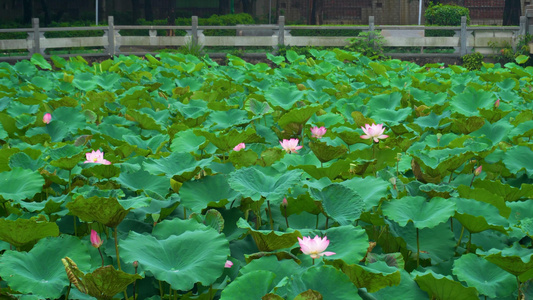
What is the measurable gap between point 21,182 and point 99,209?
0.56m

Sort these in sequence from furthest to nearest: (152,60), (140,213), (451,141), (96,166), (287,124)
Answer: (152,60), (287,124), (451,141), (96,166), (140,213)

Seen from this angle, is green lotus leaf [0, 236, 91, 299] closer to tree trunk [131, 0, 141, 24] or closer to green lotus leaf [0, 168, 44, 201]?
green lotus leaf [0, 168, 44, 201]

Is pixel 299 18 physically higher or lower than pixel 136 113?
higher

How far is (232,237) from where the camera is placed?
1447mm

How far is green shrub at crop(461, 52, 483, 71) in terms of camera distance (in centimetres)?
1545

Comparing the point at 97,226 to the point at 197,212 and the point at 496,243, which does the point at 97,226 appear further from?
the point at 496,243

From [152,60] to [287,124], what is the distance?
14.2ft

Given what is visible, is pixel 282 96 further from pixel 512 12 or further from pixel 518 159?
pixel 512 12

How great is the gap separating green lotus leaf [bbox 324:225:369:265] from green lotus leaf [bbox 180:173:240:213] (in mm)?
307

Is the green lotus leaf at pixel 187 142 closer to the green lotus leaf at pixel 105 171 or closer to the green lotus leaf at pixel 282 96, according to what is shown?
the green lotus leaf at pixel 105 171

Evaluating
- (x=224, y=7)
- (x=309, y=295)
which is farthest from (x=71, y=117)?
(x=224, y=7)

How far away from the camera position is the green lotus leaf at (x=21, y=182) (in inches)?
66.4

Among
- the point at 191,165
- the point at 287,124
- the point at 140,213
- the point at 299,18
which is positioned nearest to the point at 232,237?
the point at 140,213

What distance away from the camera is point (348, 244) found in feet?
4.36
